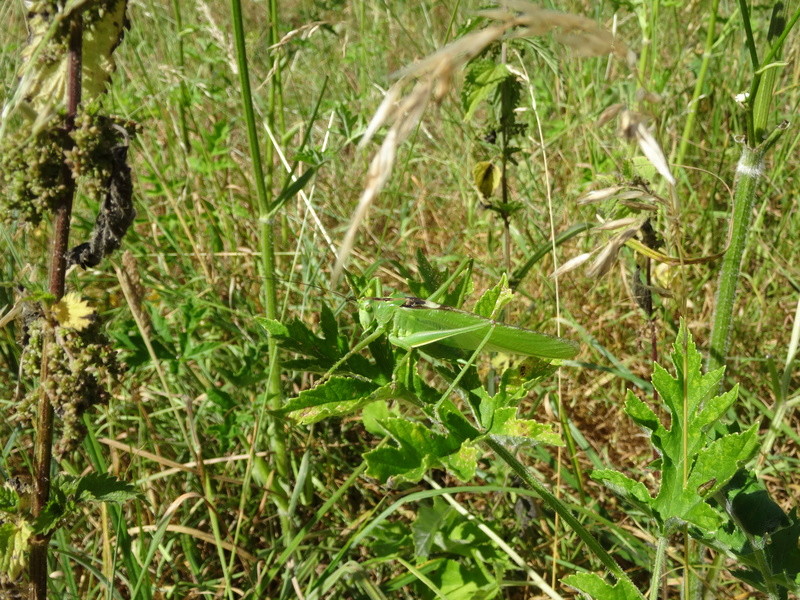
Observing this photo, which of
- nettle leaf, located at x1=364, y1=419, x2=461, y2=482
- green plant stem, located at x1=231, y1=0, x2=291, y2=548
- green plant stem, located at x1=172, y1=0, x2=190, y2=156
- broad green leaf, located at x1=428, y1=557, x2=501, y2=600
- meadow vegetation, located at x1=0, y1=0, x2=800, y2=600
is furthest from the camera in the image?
green plant stem, located at x1=172, y1=0, x2=190, y2=156

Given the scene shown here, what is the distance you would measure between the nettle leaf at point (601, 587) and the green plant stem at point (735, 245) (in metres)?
0.40

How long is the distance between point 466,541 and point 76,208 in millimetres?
1853

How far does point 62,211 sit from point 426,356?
550 mm

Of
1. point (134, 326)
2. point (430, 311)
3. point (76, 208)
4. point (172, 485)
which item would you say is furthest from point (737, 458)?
point (76, 208)

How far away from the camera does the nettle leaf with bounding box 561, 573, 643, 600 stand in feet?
2.78

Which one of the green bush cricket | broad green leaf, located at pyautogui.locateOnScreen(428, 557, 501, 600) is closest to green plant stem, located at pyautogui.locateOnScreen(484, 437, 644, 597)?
the green bush cricket

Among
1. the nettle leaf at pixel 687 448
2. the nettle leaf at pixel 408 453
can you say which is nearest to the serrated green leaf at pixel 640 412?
the nettle leaf at pixel 687 448

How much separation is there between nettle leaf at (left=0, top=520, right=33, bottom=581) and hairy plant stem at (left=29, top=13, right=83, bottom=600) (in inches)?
1.2

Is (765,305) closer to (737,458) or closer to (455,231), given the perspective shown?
(455,231)

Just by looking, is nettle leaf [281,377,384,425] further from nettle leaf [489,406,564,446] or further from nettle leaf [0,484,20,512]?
nettle leaf [0,484,20,512]

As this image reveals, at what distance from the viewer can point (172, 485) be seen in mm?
1593

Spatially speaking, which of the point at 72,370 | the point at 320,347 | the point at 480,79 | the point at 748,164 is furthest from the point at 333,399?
the point at 480,79

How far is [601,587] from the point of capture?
33.5 inches

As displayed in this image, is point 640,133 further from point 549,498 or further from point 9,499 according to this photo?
point 9,499
